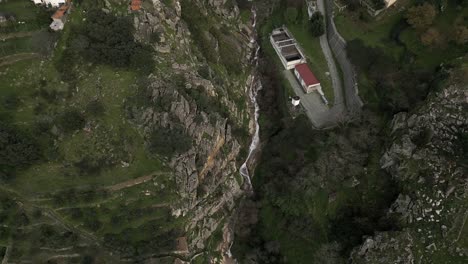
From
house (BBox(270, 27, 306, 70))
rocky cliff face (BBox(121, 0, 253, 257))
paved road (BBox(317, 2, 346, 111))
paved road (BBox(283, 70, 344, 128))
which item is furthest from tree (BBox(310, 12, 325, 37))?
rocky cliff face (BBox(121, 0, 253, 257))

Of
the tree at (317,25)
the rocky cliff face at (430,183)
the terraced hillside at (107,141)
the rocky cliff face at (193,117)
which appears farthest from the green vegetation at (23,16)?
the rocky cliff face at (430,183)

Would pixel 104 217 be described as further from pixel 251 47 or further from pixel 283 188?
pixel 251 47

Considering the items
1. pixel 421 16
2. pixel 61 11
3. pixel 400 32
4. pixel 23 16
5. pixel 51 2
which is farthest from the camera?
pixel 400 32

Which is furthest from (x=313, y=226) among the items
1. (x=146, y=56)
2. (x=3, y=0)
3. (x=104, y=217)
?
(x=3, y=0)

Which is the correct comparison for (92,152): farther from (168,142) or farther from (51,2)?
(51,2)

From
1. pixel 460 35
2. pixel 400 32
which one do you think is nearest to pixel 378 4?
pixel 400 32
